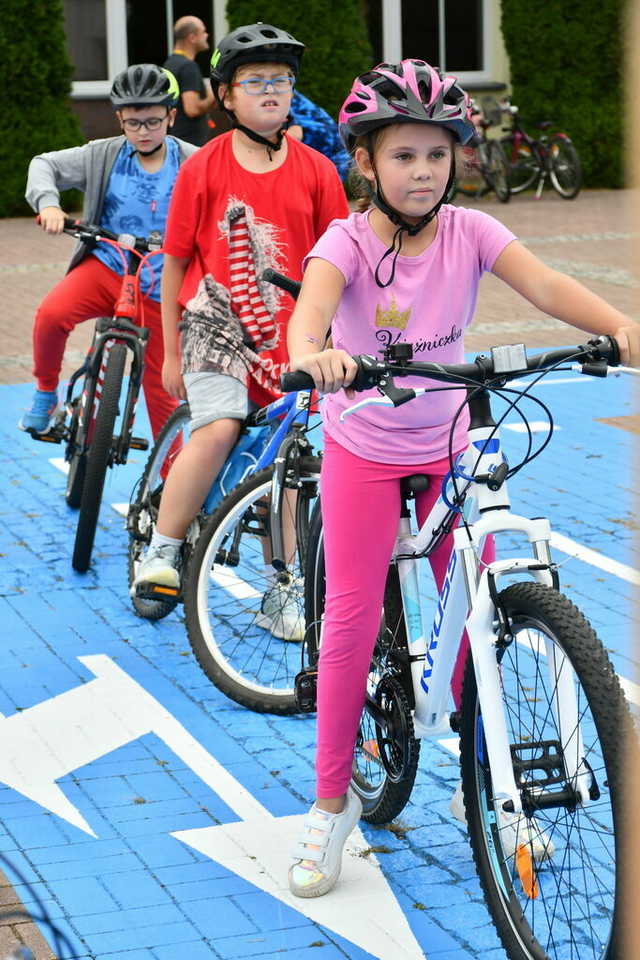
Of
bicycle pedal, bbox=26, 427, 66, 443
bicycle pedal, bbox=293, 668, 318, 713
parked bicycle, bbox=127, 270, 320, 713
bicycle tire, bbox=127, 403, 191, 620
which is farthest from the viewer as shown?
bicycle pedal, bbox=26, 427, 66, 443


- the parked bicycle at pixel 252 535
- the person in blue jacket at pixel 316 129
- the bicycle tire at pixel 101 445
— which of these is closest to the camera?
the parked bicycle at pixel 252 535

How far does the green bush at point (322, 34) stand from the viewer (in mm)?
21641

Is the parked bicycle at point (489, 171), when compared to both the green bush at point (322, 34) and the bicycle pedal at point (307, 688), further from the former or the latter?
the bicycle pedal at point (307, 688)

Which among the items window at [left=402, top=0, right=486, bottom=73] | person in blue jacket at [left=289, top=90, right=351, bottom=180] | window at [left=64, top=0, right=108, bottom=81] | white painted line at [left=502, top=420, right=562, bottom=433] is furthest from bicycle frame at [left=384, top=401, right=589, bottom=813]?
window at [left=402, top=0, right=486, bottom=73]

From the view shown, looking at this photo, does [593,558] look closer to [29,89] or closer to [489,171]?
[489,171]

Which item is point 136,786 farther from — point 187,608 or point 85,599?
point 85,599

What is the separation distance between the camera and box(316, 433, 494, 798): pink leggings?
3.68m

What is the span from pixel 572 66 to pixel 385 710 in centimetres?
2094

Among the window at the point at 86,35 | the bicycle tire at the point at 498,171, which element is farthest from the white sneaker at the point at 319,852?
the window at the point at 86,35

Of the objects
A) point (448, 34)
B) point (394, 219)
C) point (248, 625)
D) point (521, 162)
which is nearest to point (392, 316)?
point (394, 219)

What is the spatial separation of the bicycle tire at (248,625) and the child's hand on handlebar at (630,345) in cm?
166

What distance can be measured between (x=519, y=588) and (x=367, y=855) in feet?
3.95

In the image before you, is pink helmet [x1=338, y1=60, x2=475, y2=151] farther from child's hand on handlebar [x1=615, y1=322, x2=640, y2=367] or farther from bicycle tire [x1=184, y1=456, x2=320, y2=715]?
bicycle tire [x1=184, y1=456, x2=320, y2=715]

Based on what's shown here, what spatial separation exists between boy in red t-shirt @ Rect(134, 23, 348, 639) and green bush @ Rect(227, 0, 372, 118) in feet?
55.3
